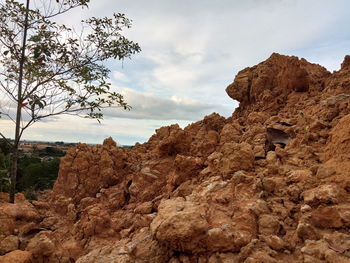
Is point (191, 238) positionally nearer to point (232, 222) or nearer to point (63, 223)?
point (232, 222)

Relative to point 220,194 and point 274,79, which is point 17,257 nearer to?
point 220,194

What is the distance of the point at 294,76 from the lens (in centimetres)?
805

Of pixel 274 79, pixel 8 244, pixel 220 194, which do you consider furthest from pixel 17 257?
pixel 274 79

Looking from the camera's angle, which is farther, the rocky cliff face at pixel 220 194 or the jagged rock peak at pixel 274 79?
the jagged rock peak at pixel 274 79

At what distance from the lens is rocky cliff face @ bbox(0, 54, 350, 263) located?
3594 mm

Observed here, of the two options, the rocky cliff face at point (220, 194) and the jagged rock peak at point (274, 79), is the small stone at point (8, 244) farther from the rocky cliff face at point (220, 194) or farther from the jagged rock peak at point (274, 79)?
the jagged rock peak at point (274, 79)

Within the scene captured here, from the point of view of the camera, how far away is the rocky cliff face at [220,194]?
3.59 metres

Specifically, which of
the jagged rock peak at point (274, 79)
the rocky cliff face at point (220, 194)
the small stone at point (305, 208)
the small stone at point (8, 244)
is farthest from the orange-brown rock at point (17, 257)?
the jagged rock peak at point (274, 79)

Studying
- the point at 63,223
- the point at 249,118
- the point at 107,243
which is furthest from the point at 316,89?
the point at 63,223

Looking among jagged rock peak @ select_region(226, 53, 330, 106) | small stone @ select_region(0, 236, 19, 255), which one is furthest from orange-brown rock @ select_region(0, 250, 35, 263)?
jagged rock peak @ select_region(226, 53, 330, 106)

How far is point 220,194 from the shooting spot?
4.64 metres

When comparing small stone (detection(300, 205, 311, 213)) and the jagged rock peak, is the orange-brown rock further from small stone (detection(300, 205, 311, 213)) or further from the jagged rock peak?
the jagged rock peak

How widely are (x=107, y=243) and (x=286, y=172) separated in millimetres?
3483

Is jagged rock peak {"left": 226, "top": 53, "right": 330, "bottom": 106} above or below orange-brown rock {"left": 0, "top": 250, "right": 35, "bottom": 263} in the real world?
above
